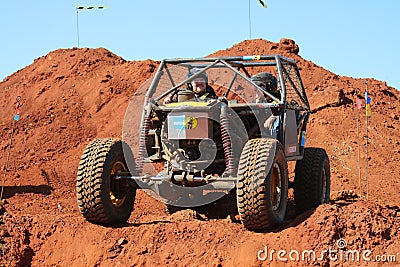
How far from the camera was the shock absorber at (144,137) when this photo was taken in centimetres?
810

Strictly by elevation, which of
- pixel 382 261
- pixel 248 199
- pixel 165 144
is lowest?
pixel 382 261

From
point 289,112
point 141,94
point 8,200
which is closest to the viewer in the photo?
point 289,112

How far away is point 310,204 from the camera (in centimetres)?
894

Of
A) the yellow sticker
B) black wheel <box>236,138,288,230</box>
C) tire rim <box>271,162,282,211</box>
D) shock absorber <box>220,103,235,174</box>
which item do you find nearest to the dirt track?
black wheel <box>236,138,288,230</box>

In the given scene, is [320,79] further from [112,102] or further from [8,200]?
[8,200]

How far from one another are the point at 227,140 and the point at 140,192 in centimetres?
457

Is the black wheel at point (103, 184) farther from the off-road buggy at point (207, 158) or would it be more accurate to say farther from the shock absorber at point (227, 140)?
the shock absorber at point (227, 140)

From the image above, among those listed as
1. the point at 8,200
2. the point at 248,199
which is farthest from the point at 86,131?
the point at 248,199

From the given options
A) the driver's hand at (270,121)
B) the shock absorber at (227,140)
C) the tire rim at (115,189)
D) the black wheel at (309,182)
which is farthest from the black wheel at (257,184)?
the tire rim at (115,189)

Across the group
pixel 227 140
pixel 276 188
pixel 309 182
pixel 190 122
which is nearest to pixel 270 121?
pixel 227 140

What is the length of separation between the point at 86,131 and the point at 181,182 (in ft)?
35.4

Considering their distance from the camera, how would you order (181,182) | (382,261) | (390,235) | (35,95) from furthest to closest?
1. (35,95)
2. (181,182)
3. (390,235)
4. (382,261)

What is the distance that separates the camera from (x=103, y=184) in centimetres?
771

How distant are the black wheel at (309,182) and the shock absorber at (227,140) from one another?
169 cm
